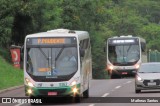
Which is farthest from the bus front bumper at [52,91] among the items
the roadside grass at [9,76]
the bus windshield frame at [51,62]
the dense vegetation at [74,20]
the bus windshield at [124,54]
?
the bus windshield at [124,54]

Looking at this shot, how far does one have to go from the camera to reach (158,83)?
27.6 metres

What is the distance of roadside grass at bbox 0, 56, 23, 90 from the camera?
118 ft

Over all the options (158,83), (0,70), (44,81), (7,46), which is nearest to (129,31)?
(7,46)

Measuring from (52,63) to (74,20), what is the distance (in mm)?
39286

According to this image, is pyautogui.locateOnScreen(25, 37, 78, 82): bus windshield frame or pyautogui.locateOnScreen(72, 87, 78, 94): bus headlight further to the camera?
pyautogui.locateOnScreen(25, 37, 78, 82): bus windshield frame

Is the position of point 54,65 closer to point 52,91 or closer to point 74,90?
point 52,91

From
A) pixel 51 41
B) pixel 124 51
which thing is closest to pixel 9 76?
pixel 124 51

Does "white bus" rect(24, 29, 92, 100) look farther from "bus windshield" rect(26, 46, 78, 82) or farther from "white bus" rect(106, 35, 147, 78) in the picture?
"white bus" rect(106, 35, 147, 78)

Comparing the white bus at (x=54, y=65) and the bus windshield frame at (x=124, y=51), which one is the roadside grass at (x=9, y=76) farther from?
the white bus at (x=54, y=65)

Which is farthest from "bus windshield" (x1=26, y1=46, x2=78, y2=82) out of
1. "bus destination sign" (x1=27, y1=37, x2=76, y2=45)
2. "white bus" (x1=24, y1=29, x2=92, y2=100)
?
"bus destination sign" (x1=27, y1=37, x2=76, y2=45)

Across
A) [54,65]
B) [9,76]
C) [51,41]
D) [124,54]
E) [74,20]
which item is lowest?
[124,54]

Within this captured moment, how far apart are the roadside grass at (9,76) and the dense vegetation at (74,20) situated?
3.03 metres

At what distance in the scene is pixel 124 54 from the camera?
4900 centimetres

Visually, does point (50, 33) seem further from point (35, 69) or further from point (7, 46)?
point (7, 46)
